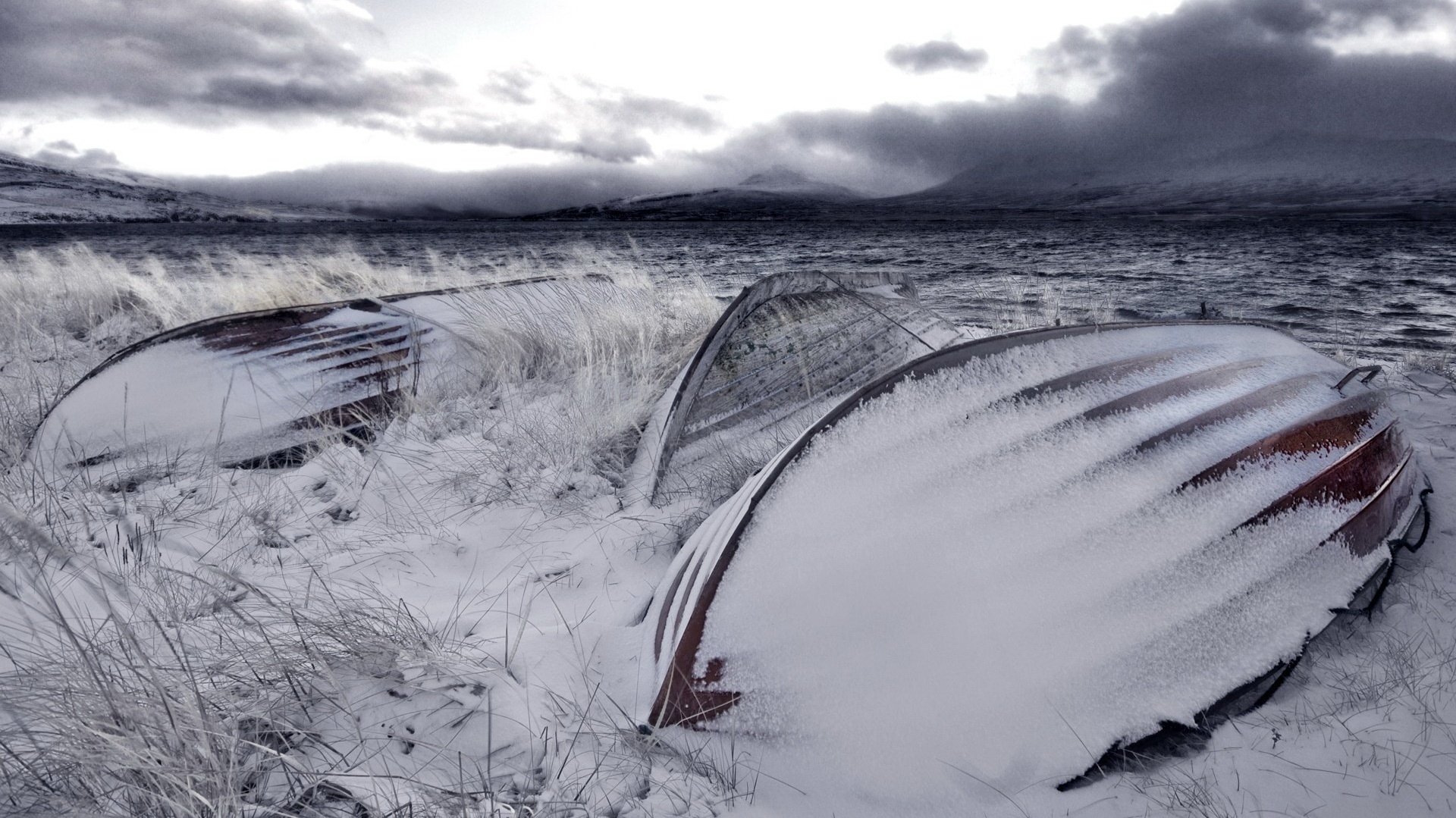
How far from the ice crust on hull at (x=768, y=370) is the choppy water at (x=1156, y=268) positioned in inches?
106

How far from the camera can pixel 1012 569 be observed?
1734mm

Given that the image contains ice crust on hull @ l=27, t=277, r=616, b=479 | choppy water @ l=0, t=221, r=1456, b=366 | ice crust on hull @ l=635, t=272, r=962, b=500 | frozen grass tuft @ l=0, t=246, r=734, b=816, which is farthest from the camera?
choppy water @ l=0, t=221, r=1456, b=366

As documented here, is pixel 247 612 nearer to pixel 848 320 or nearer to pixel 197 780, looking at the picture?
pixel 197 780

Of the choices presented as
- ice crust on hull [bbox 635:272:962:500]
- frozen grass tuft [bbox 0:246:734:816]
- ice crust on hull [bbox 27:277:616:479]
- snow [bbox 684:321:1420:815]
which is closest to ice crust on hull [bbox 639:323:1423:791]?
snow [bbox 684:321:1420:815]

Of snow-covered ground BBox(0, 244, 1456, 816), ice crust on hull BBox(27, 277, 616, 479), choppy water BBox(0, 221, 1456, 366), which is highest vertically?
choppy water BBox(0, 221, 1456, 366)

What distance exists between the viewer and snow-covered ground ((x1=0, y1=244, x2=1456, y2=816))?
51.7 inches

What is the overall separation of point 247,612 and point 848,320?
333 cm

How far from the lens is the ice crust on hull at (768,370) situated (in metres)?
3.27

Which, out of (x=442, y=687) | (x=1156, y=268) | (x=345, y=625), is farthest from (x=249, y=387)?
(x=1156, y=268)

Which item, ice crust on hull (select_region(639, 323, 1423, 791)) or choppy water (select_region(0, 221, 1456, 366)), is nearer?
ice crust on hull (select_region(639, 323, 1423, 791))

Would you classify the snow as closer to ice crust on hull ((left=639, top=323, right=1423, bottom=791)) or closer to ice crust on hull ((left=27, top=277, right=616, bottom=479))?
ice crust on hull ((left=639, top=323, right=1423, bottom=791))

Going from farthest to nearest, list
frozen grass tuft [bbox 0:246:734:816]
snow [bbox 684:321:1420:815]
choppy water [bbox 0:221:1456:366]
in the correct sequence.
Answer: choppy water [bbox 0:221:1456:366], snow [bbox 684:321:1420:815], frozen grass tuft [bbox 0:246:734:816]

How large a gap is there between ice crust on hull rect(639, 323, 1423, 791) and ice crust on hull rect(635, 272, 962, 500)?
3.09 feet

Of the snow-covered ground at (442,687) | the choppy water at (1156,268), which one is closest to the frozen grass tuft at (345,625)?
the snow-covered ground at (442,687)
